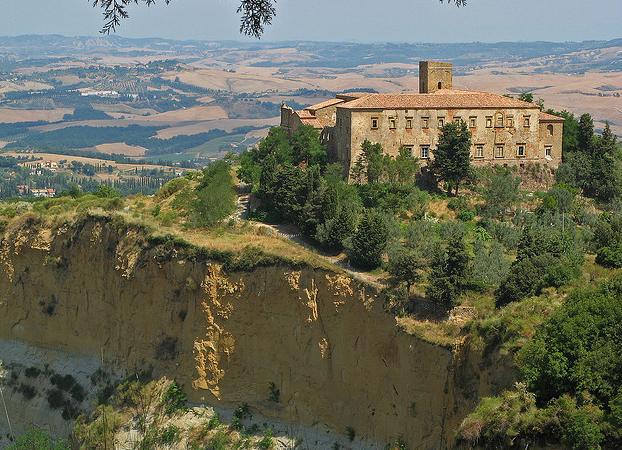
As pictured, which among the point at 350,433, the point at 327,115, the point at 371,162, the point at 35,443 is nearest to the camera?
the point at 350,433

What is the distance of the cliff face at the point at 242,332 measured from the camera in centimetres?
2887

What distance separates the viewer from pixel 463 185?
43562 mm

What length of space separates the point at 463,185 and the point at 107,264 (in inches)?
785

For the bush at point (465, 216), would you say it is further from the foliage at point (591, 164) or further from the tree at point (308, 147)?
the tree at point (308, 147)

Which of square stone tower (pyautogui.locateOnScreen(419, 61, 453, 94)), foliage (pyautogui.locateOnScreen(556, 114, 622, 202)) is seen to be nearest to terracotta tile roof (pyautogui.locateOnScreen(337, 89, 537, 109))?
foliage (pyautogui.locateOnScreen(556, 114, 622, 202))

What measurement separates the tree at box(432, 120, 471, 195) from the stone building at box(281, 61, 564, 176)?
4.84ft

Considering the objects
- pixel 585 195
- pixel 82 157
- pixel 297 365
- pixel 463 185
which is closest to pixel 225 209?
pixel 297 365

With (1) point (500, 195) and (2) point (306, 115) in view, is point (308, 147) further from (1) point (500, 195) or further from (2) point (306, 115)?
(1) point (500, 195)

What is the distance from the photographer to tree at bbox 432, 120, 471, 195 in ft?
138

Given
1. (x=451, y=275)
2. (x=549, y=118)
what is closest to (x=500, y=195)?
(x=549, y=118)

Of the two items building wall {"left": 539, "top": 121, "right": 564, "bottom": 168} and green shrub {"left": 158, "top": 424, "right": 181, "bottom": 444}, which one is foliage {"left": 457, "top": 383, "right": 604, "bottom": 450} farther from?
building wall {"left": 539, "top": 121, "right": 564, "bottom": 168}

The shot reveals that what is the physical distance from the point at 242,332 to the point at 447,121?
1806cm

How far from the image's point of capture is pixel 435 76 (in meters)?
51.4

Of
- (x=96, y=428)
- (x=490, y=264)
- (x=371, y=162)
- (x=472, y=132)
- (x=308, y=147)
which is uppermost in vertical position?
(x=472, y=132)
